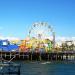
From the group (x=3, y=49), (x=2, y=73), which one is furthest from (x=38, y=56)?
(x=2, y=73)

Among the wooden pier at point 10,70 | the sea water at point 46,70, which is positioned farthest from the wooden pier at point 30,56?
the wooden pier at point 10,70

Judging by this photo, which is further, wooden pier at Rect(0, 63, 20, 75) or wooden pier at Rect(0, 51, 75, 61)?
wooden pier at Rect(0, 51, 75, 61)

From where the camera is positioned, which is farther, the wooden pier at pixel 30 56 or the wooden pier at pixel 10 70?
the wooden pier at pixel 30 56

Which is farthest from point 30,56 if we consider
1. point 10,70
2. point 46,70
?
point 10,70

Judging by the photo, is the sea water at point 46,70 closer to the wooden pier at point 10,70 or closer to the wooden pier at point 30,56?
the wooden pier at point 10,70

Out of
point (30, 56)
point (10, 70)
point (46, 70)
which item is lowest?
point (46, 70)

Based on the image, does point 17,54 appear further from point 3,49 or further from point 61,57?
point 61,57

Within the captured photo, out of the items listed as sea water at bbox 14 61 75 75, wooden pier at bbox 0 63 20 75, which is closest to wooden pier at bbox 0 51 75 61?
sea water at bbox 14 61 75 75

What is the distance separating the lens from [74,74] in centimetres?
10100

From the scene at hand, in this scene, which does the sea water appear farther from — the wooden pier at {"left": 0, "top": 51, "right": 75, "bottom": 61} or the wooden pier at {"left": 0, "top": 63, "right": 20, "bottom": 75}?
the wooden pier at {"left": 0, "top": 51, "right": 75, "bottom": 61}

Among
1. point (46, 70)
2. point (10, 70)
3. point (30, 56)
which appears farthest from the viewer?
point (30, 56)

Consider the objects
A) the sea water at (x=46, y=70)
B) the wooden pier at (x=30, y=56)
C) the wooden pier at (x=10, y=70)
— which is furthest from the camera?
the wooden pier at (x=30, y=56)

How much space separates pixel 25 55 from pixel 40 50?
9.49m

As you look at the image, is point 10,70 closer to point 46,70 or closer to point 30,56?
point 46,70
